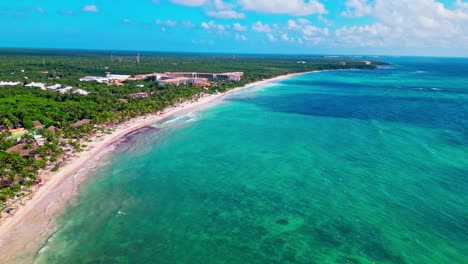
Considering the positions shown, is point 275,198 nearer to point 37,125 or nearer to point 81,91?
point 37,125

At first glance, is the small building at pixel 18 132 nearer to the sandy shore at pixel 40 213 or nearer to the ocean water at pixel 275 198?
the sandy shore at pixel 40 213

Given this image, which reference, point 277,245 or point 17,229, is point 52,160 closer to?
point 17,229

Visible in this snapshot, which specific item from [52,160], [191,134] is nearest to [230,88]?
[191,134]

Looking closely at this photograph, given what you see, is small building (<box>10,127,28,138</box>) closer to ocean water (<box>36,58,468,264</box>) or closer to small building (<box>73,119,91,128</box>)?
small building (<box>73,119,91,128</box>)

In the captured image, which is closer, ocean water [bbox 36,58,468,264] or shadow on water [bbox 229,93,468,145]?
ocean water [bbox 36,58,468,264]

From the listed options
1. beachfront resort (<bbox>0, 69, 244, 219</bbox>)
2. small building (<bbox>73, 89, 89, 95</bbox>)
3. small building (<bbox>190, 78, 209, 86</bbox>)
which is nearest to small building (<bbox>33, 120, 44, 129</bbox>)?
beachfront resort (<bbox>0, 69, 244, 219</bbox>)

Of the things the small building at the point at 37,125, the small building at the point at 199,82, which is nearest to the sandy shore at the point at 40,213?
the small building at the point at 37,125
